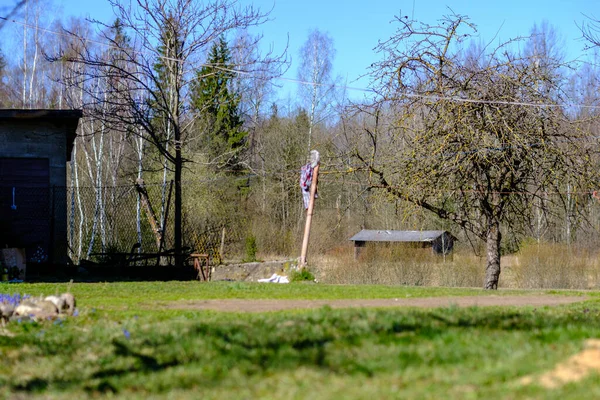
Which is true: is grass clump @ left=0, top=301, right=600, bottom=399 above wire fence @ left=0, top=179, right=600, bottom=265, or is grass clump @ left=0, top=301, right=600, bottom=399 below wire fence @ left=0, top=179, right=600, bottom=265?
below

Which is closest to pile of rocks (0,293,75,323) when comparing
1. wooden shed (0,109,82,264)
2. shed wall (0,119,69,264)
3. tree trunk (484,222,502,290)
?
tree trunk (484,222,502,290)

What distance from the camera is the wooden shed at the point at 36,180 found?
21.2 metres

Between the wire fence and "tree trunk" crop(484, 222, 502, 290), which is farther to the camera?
the wire fence

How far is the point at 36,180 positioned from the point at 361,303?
1417 centimetres

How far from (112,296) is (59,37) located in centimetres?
3329

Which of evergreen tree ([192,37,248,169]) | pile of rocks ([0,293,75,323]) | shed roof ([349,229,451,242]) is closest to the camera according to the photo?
pile of rocks ([0,293,75,323])

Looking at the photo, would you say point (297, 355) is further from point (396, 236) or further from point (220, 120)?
point (220, 120)

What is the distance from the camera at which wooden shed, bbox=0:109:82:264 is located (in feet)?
69.7

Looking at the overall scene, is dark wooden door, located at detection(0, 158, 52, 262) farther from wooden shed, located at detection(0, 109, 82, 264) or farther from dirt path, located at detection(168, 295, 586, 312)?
dirt path, located at detection(168, 295, 586, 312)

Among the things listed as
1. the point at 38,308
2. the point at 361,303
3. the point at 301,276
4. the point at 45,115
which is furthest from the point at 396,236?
the point at 38,308

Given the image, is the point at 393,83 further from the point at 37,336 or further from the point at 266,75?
the point at 37,336

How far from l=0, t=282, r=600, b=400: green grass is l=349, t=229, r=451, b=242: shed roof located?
22.5 metres

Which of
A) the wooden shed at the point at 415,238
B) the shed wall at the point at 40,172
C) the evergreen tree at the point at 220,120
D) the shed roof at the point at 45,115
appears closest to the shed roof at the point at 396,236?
the wooden shed at the point at 415,238

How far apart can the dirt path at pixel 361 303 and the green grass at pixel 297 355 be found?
135 centimetres
